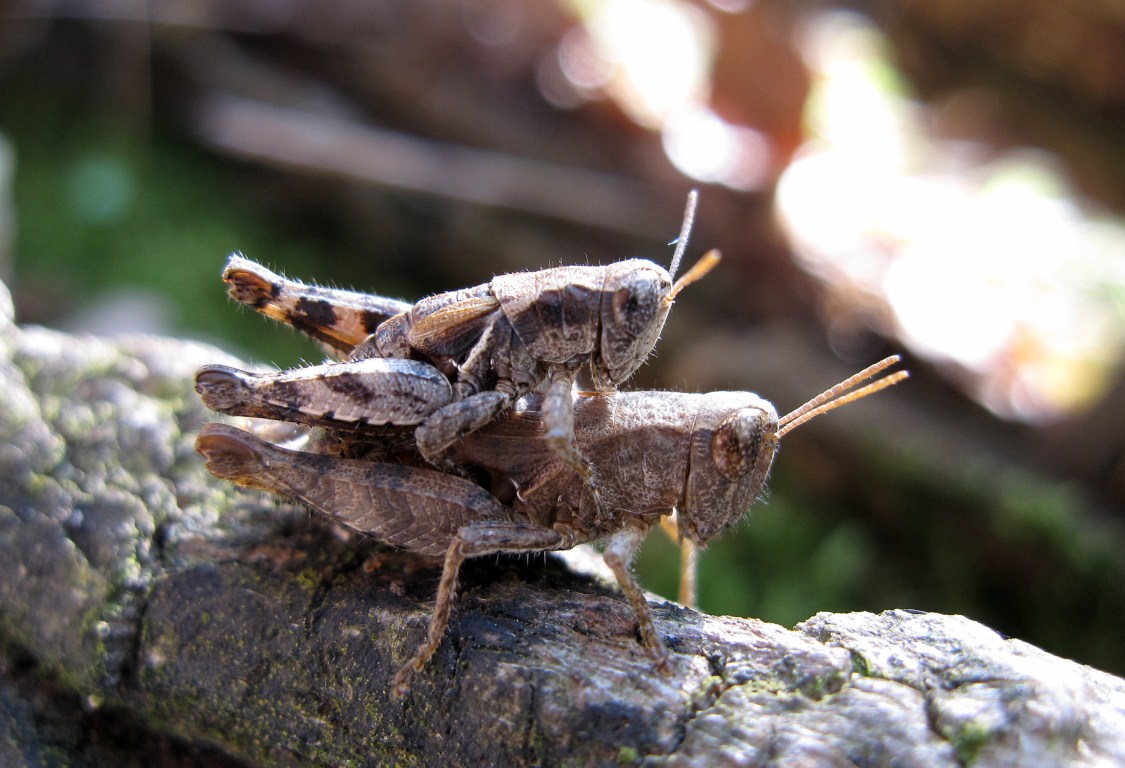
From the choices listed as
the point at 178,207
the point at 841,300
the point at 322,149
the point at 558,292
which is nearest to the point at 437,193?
the point at 322,149

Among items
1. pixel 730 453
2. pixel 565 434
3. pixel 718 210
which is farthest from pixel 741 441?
pixel 718 210

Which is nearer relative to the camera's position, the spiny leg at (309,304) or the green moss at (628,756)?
the green moss at (628,756)

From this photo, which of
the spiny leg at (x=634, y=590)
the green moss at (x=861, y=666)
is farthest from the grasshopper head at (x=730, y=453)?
the green moss at (x=861, y=666)

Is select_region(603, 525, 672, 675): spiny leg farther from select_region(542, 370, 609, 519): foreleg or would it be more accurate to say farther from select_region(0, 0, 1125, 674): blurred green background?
select_region(0, 0, 1125, 674): blurred green background

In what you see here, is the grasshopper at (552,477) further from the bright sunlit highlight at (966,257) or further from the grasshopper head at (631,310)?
the bright sunlit highlight at (966,257)

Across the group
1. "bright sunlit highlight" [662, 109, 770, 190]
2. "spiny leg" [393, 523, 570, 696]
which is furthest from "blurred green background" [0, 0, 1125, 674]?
"spiny leg" [393, 523, 570, 696]

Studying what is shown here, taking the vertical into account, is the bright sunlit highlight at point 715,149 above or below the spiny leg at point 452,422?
above

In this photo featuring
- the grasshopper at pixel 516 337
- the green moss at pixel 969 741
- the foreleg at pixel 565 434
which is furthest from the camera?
the grasshopper at pixel 516 337
